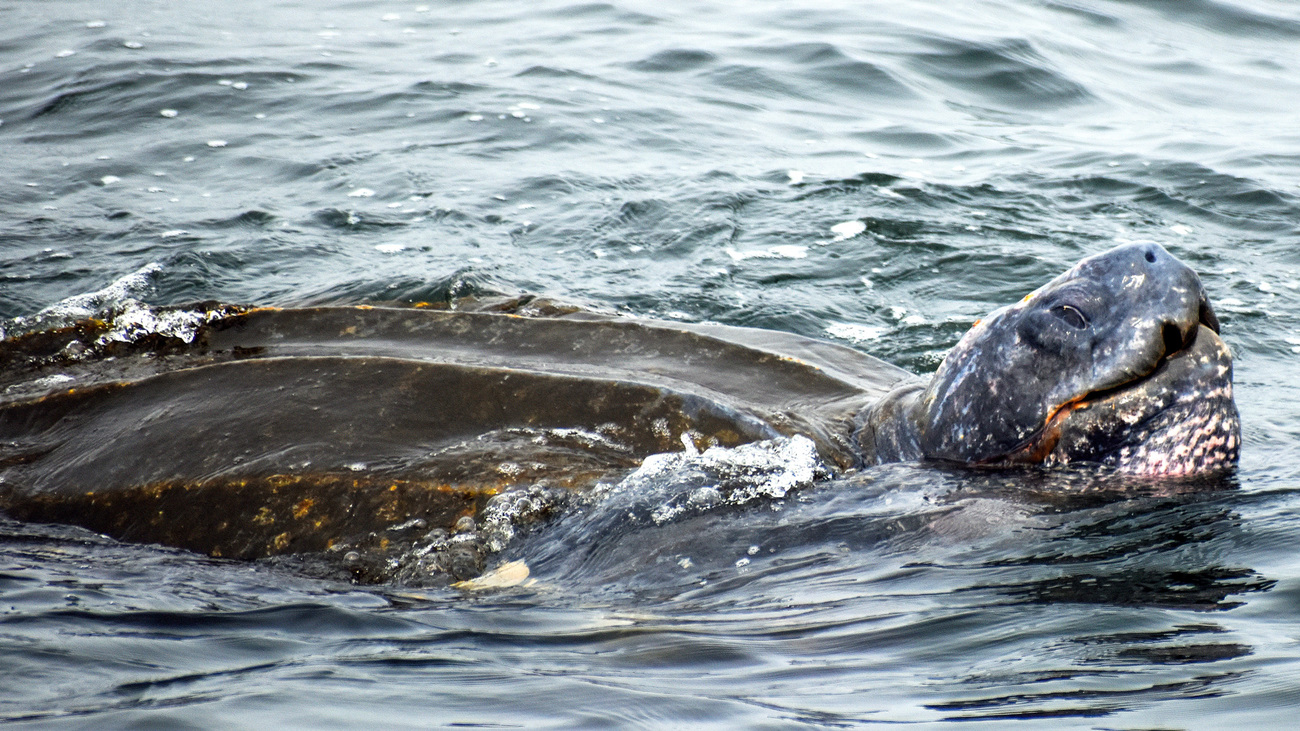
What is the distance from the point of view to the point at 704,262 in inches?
242

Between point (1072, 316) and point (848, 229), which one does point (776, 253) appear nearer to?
point (848, 229)

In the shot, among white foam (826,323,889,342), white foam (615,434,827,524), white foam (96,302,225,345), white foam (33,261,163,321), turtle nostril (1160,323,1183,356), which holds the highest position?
turtle nostril (1160,323,1183,356)

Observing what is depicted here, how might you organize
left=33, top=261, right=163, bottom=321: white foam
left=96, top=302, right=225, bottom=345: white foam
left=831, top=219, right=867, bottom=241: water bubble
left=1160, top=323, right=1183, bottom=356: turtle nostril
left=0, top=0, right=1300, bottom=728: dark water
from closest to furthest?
left=0, top=0, right=1300, bottom=728: dark water → left=1160, top=323, right=1183, bottom=356: turtle nostril → left=96, top=302, right=225, bottom=345: white foam → left=33, top=261, right=163, bottom=321: white foam → left=831, top=219, right=867, bottom=241: water bubble

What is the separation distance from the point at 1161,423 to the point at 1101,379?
0.72 ft

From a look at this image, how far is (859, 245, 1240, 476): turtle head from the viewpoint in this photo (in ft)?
10.2

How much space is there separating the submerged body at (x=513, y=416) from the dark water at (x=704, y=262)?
16cm

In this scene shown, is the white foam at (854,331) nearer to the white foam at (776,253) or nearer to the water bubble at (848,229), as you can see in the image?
the white foam at (776,253)

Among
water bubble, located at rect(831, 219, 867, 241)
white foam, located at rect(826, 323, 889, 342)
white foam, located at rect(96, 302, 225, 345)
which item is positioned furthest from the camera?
water bubble, located at rect(831, 219, 867, 241)

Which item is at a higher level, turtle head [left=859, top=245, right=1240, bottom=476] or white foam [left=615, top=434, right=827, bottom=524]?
turtle head [left=859, top=245, right=1240, bottom=476]

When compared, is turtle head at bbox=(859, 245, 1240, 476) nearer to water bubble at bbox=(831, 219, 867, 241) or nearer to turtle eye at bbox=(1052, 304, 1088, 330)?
turtle eye at bbox=(1052, 304, 1088, 330)

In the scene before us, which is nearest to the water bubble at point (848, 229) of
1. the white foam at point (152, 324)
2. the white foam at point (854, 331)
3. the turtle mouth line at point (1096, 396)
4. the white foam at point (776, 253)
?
the white foam at point (776, 253)

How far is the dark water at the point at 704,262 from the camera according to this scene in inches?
84.4

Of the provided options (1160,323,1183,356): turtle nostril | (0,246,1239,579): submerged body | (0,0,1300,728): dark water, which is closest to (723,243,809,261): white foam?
(0,0,1300,728): dark water

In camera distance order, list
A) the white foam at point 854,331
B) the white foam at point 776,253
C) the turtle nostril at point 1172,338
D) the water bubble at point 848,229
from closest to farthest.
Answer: the turtle nostril at point 1172,338 < the white foam at point 854,331 < the white foam at point 776,253 < the water bubble at point 848,229
